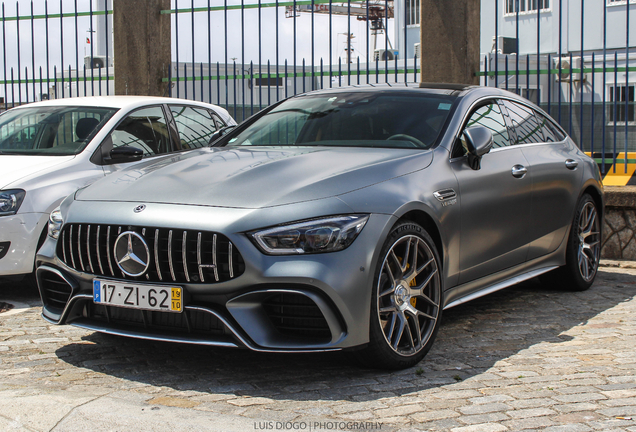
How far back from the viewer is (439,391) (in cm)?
381

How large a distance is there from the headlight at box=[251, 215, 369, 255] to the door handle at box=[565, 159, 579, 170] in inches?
125

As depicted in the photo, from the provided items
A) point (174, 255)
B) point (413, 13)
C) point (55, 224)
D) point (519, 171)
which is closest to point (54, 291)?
point (55, 224)

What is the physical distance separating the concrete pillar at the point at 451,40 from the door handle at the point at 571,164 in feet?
10.7

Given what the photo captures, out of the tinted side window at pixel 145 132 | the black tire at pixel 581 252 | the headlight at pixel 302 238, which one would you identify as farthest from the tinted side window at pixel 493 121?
the tinted side window at pixel 145 132

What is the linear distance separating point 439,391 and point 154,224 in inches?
65.1

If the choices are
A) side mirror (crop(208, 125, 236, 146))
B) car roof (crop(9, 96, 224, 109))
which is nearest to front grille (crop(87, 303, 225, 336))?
side mirror (crop(208, 125, 236, 146))

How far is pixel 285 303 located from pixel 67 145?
373cm

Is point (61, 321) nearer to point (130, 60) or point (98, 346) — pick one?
point (98, 346)

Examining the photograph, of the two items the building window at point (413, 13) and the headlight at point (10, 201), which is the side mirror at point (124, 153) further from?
the building window at point (413, 13)

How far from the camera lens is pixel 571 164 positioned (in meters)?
6.26

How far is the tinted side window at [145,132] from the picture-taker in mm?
6835

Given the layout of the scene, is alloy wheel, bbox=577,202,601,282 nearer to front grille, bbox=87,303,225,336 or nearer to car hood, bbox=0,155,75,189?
front grille, bbox=87,303,225,336

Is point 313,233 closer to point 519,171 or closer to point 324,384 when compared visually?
point 324,384

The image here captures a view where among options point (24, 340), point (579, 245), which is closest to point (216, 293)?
point (24, 340)
